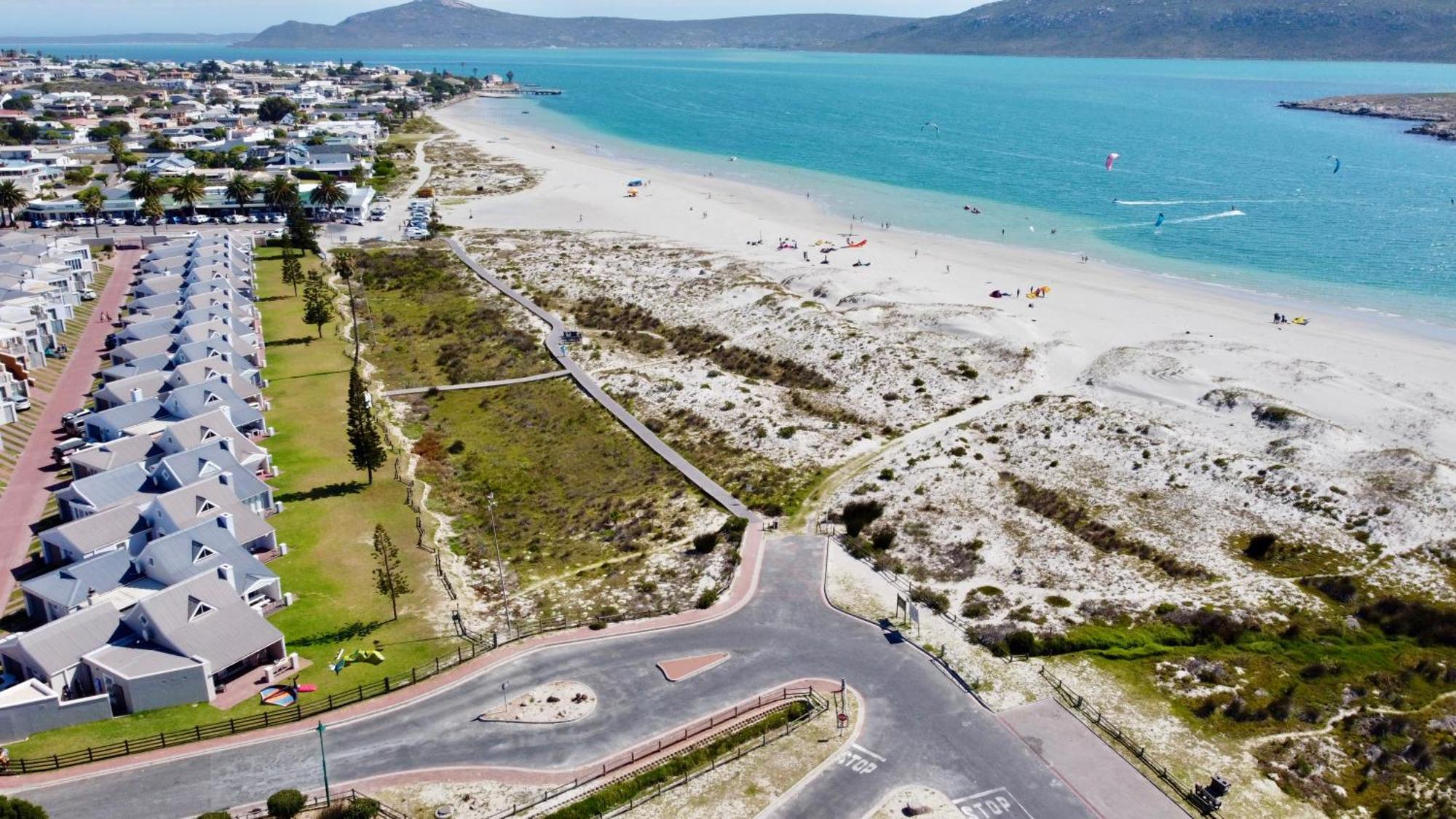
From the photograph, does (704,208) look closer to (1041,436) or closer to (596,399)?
(596,399)

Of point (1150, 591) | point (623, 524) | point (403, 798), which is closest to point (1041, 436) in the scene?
point (1150, 591)

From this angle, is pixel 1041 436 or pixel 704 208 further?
pixel 704 208

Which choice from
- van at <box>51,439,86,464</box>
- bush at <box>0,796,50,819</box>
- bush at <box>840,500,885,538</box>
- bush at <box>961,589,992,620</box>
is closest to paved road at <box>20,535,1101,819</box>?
bush at <box>0,796,50,819</box>

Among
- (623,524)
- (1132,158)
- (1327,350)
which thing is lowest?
(623,524)

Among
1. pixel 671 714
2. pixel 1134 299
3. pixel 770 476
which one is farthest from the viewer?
pixel 1134 299

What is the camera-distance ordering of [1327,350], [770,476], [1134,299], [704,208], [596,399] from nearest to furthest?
[770,476]
[596,399]
[1327,350]
[1134,299]
[704,208]

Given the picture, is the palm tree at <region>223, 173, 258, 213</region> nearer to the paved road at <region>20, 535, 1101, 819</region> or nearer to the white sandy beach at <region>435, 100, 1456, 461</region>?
the white sandy beach at <region>435, 100, 1456, 461</region>
